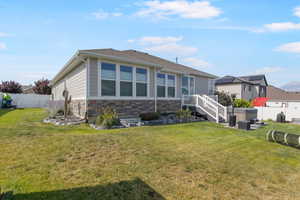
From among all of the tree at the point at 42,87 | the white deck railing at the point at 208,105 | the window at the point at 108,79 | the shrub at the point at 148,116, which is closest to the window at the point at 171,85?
the white deck railing at the point at 208,105

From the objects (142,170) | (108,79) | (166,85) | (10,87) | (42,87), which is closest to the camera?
(142,170)

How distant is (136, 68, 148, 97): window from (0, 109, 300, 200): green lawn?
5205 mm

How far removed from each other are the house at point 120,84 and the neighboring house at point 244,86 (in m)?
16.1

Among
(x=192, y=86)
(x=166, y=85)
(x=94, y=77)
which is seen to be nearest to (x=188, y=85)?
(x=192, y=86)

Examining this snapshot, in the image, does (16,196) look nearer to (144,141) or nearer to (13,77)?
(144,141)

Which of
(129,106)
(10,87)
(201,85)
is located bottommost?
(129,106)

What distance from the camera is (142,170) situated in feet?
10.5

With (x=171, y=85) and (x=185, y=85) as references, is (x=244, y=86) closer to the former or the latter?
(x=185, y=85)

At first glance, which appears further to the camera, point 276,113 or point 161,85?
point 276,113

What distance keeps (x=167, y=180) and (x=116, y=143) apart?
2429 millimetres

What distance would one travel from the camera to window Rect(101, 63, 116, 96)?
8.50m

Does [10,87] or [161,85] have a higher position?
[10,87]

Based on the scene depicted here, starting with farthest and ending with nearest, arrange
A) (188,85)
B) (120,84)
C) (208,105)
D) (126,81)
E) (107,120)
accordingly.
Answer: (188,85) → (208,105) → (126,81) → (120,84) → (107,120)

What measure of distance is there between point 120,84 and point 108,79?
0.74m
